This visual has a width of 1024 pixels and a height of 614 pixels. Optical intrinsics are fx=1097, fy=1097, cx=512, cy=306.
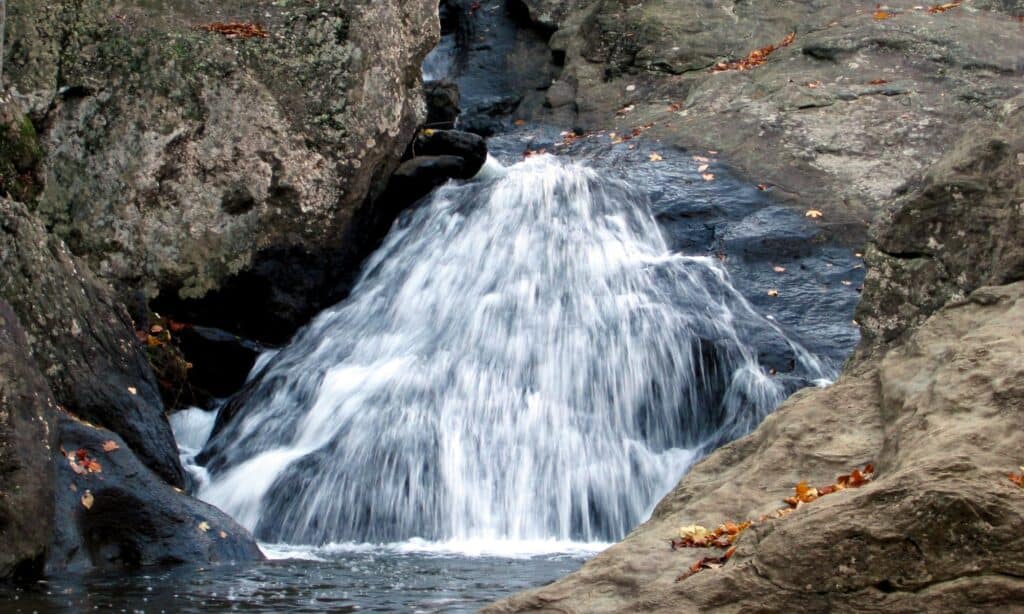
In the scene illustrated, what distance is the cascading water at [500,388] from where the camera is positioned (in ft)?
26.8

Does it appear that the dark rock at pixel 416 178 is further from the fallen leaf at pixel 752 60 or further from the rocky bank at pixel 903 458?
the rocky bank at pixel 903 458

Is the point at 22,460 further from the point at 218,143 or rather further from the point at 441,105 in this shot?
the point at 441,105

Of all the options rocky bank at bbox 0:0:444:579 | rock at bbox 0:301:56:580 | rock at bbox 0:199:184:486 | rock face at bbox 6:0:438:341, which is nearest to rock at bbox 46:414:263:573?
rock at bbox 0:301:56:580

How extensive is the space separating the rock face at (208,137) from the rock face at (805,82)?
15.4ft

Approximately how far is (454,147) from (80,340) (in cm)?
657

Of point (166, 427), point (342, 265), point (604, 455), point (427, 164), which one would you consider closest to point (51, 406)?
point (166, 427)

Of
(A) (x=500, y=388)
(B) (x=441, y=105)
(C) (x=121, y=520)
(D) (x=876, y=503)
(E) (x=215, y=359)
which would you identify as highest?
(B) (x=441, y=105)

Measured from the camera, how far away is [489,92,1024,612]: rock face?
109 inches

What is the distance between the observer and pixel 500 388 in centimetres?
933

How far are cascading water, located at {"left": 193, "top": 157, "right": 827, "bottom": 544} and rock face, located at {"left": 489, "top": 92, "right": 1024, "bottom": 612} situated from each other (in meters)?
3.63

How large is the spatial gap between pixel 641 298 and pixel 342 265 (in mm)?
3297

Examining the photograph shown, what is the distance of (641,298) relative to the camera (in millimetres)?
10422

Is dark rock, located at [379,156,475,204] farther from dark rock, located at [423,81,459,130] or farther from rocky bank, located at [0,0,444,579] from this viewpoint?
dark rock, located at [423,81,459,130]

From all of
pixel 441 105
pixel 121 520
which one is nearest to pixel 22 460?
pixel 121 520
